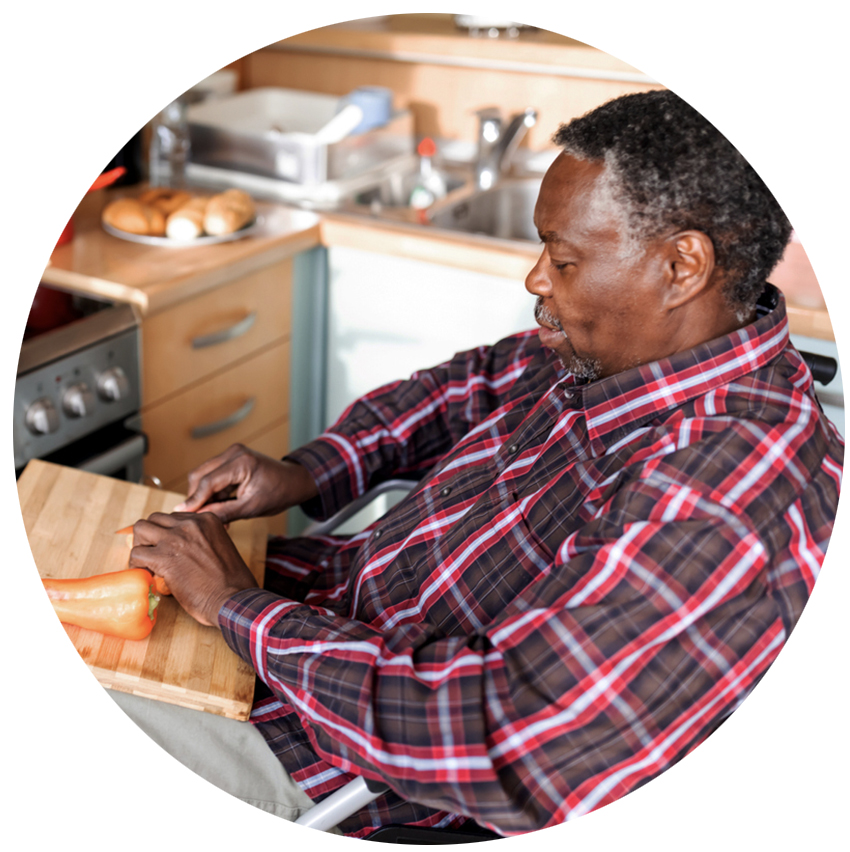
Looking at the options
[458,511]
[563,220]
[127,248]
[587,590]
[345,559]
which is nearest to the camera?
[587,590]

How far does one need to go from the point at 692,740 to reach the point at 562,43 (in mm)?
1968

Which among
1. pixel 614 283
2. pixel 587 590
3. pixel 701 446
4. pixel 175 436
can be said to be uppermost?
pixel 614 283

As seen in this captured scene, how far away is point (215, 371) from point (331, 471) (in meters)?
0.58

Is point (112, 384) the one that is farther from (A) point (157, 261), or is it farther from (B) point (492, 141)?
(B) point (492, 141)

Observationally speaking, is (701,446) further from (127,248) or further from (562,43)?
(562,43)

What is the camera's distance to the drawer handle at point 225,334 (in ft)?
5.65

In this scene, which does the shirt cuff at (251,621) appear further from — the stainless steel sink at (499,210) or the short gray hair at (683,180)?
the stainless steel sink at (499,210)

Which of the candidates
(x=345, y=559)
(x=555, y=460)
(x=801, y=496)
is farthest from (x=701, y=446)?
(x=345, y=559)

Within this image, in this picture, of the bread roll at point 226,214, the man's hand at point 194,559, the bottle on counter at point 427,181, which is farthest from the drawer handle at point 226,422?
the man's hand at point 194,559

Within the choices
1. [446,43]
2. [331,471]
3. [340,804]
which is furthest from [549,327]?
[446,43]

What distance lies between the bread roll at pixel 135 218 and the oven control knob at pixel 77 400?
1.40 feet

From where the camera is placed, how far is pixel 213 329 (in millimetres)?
1746

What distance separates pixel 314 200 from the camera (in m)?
2.05

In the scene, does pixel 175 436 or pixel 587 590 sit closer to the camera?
pixel 587 590
